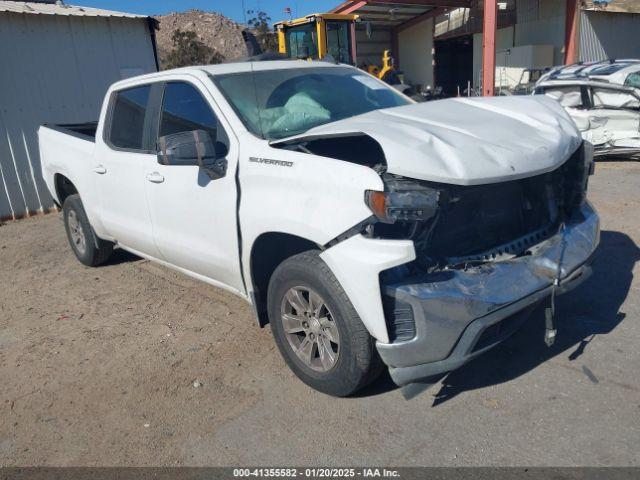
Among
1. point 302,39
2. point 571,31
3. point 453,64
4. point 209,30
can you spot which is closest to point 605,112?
point 302,39

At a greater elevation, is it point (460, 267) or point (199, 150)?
point (199, 150)

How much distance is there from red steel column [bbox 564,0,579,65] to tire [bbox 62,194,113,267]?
18.8 m

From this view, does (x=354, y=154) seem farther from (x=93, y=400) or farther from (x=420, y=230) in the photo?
(x=93, y=400)

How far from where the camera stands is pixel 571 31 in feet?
66.2

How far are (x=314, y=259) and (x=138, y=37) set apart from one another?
9.16 meters

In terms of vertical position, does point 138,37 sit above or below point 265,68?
above

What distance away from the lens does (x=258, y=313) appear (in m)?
3.63

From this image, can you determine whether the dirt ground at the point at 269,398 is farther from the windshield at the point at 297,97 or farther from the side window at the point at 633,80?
the side window at the point at 633,80

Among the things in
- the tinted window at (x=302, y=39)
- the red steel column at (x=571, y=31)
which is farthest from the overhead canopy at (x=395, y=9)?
the red steel column at (x=571, y=31)

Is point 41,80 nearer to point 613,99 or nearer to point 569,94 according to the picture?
point 569,94

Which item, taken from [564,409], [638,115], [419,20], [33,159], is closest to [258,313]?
[564,409]

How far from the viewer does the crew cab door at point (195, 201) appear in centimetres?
359

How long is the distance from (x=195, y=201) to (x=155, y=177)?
0.55 meters

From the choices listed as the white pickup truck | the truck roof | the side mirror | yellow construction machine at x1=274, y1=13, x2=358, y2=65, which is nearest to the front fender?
the white pickup truck
